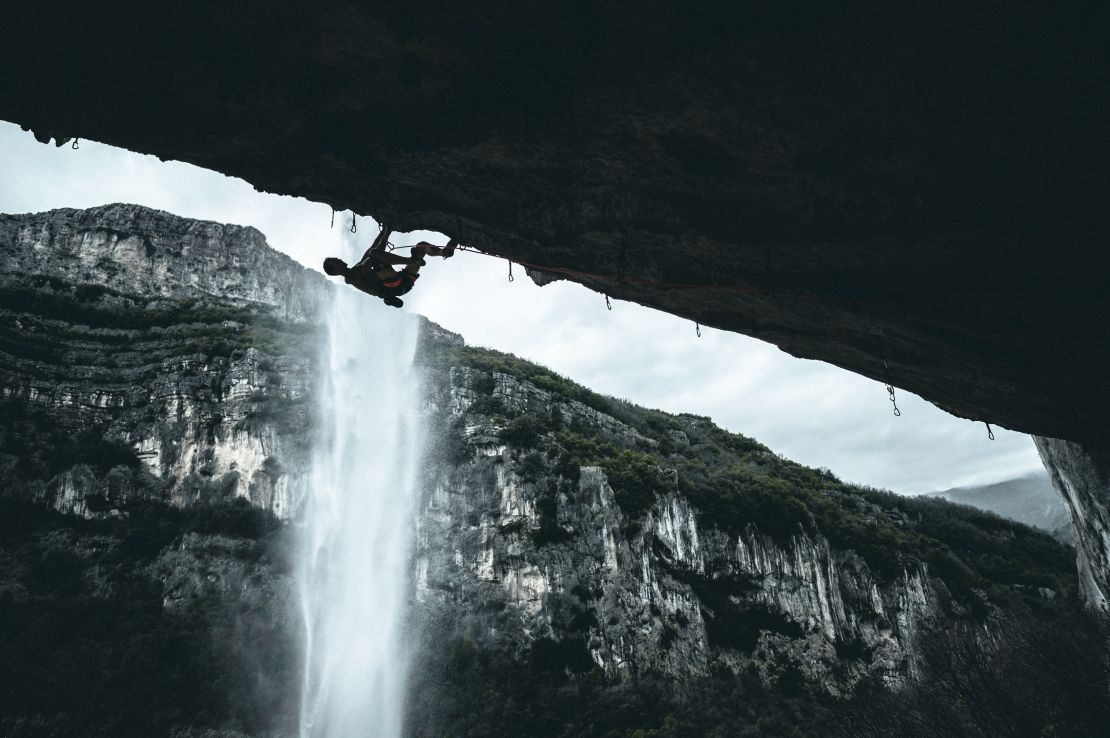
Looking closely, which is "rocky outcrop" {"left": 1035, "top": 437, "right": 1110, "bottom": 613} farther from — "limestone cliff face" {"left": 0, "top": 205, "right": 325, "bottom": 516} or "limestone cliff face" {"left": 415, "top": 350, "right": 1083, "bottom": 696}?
"limestone cliff face" {"left": 0, "top": 205, "right": 325, "bottom": 516}

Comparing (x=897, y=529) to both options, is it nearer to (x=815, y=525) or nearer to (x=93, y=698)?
(x=815, y=525)

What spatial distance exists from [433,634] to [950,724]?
98.7 feet

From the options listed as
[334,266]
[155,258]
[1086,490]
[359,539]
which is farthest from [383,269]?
[155,258]

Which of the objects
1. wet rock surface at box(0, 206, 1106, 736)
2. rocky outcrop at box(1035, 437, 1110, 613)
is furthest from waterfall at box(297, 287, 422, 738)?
rocky outcrop at box(1035, 437, 1110, 613)

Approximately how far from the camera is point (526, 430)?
47.7m

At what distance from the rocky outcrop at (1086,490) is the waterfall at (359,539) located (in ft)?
115

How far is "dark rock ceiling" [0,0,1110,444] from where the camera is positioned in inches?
147

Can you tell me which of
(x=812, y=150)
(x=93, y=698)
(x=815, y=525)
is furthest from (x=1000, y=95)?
(x=815, y=525)

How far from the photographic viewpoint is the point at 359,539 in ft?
152

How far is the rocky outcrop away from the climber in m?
12.6

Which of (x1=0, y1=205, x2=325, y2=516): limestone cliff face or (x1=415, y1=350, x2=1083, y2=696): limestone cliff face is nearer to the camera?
(x1=415, y1=350, x2=1083, y2=696): limestone cliff face

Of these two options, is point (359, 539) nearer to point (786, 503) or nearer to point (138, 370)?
point (138, 370)

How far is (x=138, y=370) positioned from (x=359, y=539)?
951 inches

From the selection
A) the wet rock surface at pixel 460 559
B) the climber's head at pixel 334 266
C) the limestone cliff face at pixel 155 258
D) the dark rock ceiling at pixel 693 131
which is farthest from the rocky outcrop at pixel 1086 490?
Answer: the limestone cliff face at pixel 155 258
